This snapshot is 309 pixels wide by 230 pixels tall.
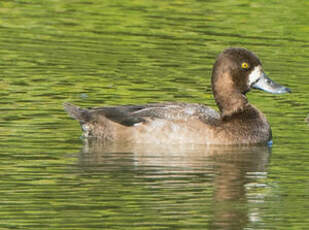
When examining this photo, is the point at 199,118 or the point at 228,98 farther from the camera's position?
the point at 228,98

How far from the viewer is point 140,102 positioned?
1662 centimetres

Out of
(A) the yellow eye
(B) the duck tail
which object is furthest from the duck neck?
(B) the duck tail

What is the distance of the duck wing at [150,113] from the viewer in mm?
14617

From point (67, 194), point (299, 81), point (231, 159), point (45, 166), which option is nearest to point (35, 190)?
point (67, 194)

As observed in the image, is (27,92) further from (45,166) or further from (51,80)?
(45,166)

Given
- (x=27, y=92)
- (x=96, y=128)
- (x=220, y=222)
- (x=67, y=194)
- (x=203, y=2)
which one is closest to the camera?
(x=220, y=222)

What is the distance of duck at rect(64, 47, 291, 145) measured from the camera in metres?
14.6

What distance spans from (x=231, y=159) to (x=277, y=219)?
3.09 metres

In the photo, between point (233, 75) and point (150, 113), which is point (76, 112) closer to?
point (150, 113)

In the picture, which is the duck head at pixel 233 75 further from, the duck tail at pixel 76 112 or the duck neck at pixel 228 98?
the duck tail at pixel 76 112

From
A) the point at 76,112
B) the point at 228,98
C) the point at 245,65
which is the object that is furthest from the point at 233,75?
the point at 76,112

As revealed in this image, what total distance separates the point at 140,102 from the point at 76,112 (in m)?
1.81

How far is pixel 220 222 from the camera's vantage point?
34.7ft

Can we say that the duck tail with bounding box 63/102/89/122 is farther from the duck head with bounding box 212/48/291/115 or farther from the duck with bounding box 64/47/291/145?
the duck head with bounding box 212/48/291/115
